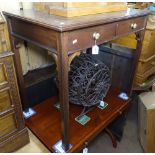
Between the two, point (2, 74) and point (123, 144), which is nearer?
point (2, 74)

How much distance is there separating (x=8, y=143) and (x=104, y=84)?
0.76 metres

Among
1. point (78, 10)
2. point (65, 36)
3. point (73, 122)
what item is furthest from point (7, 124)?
point (78, 10)

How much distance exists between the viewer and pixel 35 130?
124cm

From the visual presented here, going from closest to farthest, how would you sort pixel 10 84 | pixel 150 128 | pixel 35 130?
pixel 10 84 → pixel 35 130 → pixel 150 128

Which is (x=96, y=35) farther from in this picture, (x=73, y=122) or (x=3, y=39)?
(x=73, y=122)

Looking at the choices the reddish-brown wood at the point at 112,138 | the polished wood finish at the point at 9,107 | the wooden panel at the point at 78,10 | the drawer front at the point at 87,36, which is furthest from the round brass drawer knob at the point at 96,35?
the reddish-brown wood at the point at 112,138

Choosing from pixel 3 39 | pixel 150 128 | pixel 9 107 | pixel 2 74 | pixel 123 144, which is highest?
pixel 3 39

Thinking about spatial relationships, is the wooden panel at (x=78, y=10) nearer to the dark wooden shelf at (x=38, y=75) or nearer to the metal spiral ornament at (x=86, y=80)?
the metal spiral ornament at (x=86, y=80)

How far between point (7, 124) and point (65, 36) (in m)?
0.66

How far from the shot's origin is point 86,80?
117cm

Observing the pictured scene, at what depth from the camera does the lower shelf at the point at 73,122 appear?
3.82 feet

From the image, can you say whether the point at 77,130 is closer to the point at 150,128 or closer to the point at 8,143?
the point at 8,143

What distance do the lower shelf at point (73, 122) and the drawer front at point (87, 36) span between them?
0.64 m

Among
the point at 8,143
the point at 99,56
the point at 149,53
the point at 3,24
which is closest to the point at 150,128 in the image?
the point at 149,53
